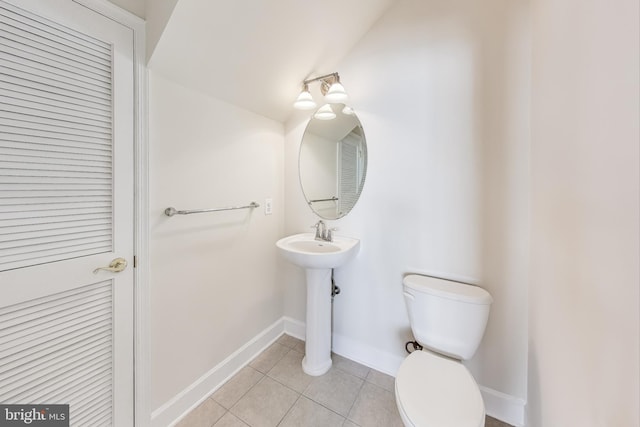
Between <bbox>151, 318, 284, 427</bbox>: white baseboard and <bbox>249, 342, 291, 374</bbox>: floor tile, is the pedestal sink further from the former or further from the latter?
<bbox>151, 318, 284, 427</bbox>: white baseboard

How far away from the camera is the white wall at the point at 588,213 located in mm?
502

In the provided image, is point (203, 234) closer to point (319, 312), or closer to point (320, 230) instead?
point (320, 230)

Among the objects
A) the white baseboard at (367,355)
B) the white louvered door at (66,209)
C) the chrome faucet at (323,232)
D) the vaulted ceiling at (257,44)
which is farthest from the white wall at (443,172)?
the white louvered door at (66,209)

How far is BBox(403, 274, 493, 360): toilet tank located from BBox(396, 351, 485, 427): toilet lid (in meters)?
0.13

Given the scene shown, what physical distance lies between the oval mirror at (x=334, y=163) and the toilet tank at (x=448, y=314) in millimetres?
743

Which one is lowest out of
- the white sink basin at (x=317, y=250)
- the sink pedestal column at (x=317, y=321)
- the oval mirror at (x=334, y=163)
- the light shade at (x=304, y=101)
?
the sink pedestal column at (x=317, y=321)

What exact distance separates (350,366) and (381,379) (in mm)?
228

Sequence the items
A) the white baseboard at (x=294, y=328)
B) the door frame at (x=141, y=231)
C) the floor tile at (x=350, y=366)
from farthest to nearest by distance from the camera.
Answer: the white baseboard at (x=294, y=328) < the floor tile at (x=350, y=366) < the door frame at (x=141, y=231)

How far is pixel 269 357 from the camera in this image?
1.82 meters

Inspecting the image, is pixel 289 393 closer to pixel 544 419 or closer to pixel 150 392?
pixel 150 392

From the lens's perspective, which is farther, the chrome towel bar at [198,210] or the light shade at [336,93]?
the light shade at [336,93]

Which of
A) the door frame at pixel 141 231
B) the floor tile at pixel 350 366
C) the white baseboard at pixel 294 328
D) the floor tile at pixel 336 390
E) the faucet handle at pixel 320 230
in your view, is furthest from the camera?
the white baseboard at pixel 294 328

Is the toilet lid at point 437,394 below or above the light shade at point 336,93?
below

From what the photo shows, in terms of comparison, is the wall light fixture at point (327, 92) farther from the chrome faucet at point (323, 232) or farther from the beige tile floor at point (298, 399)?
the beige tile floor at point (298, 399)
